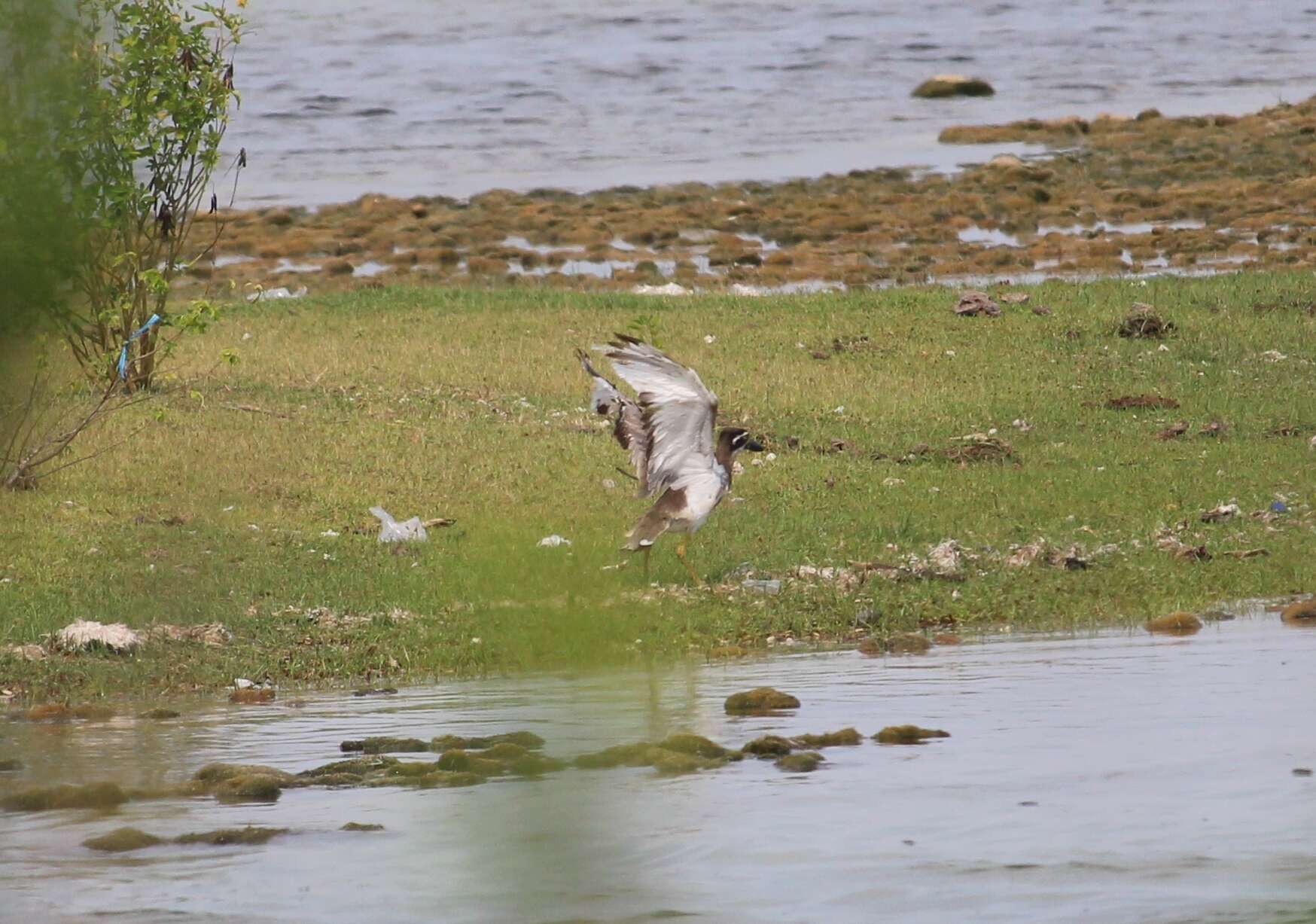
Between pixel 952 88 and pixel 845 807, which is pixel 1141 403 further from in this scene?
pixel 952 88

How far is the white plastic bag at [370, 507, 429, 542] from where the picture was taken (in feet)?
40.1

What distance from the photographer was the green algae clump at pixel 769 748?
716 cm

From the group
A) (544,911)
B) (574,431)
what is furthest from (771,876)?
(574,431)

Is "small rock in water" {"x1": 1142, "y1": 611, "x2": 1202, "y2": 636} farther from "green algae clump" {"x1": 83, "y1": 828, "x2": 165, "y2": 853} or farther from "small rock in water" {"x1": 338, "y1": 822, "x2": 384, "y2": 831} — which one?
"green algae clump" {"x1": 83, "y1": 828, "x2": 165, "y2": 853}

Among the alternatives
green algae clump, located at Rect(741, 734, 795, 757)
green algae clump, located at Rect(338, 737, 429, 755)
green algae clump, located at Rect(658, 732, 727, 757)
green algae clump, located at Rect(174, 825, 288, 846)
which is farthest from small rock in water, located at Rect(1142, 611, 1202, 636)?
green algae clump, located at Rect(174, 825, 288, 846)

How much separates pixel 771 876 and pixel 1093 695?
3.09 m

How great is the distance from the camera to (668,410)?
9.69 m

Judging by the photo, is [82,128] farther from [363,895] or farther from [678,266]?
[678,266]

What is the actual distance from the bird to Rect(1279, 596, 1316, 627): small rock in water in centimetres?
308

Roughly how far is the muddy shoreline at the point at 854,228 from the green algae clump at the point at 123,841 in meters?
18.5

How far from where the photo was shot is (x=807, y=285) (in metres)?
25.7

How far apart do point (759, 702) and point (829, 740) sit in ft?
2.43

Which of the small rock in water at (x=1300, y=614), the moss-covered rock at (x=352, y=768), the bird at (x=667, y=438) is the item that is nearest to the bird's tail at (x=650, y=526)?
the bird at (x=667, y=438)

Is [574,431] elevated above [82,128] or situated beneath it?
situated beneath
